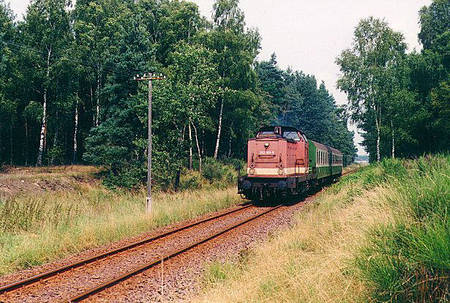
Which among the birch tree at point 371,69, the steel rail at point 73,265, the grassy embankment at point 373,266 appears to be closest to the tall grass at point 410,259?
the grassy embankment at point 373,266

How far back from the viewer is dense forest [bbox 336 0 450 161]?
3609cm

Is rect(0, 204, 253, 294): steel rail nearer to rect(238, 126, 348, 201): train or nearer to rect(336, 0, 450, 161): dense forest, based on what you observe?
rect(238, 126, 348, 201): train

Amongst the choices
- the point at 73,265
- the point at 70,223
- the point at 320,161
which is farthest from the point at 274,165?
the point at 73,265

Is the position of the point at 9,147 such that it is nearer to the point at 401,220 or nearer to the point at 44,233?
the point at 44,233

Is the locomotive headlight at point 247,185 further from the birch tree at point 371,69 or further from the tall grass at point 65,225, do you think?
the birch tree at point 371,69

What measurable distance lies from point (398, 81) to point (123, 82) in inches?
1164

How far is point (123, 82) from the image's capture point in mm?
29281

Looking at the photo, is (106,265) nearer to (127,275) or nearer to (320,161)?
(127,275)

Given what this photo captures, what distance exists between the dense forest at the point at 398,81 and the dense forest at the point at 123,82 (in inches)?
172

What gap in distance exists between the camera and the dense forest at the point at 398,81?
3609cm

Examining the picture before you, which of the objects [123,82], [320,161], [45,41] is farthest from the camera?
[45,41]

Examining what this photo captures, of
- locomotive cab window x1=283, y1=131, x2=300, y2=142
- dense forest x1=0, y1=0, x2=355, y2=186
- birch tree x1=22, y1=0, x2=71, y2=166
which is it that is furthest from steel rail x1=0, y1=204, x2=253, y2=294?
birch tree x1=22, y1=0, x2=71, y2=166

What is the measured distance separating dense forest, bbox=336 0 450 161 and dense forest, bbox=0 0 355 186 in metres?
4.36

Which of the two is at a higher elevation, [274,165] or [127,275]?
[274,165]
